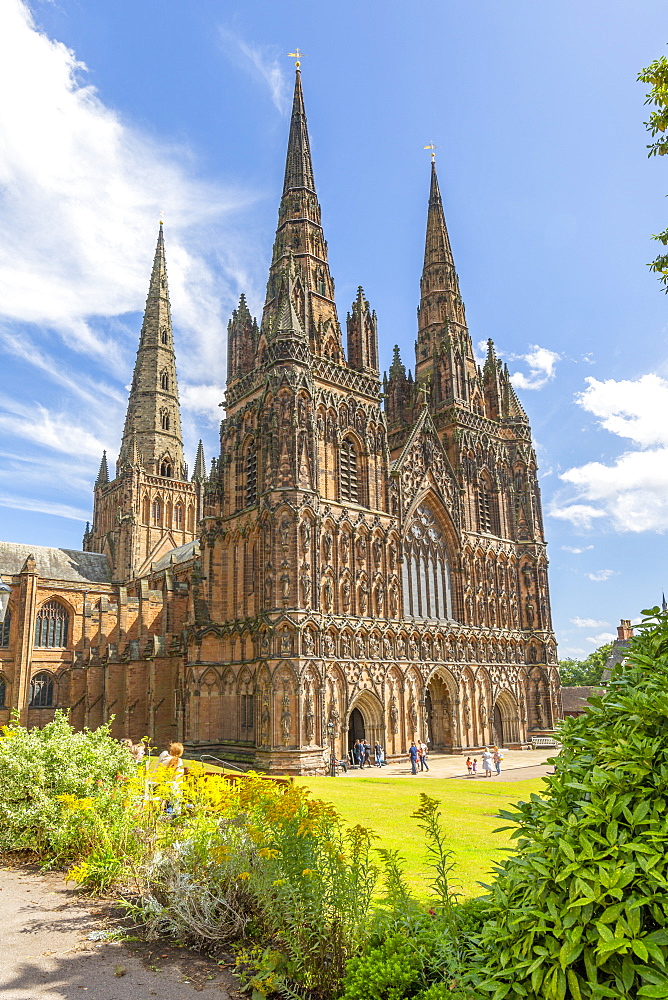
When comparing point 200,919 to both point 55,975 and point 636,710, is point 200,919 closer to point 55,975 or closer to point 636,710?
point 55,975

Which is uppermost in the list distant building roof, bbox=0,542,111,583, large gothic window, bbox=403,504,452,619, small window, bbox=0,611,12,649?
distant building roof, bbox=0,542,111,583

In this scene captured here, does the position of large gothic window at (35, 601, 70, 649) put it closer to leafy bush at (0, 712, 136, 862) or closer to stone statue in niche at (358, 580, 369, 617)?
stone statue in niche at (358, 580, 369, 617)

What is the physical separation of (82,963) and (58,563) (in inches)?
2195

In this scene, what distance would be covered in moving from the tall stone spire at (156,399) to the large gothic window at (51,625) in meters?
18.6

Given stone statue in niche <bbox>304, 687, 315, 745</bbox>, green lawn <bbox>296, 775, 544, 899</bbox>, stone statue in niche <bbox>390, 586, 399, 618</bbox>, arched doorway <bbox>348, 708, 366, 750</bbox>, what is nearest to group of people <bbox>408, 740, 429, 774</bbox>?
green lawn <bbox>296, 775, 544, 899</bbox>

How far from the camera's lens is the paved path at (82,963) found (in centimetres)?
733

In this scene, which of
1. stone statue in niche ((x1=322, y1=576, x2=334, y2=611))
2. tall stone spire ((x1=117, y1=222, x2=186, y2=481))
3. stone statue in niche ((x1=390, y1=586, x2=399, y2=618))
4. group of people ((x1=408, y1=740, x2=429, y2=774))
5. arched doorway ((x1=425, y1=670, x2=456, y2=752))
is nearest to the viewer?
group of people ((x1=408, y1=740, x2=429, y2=774))

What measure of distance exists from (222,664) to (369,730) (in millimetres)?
8459

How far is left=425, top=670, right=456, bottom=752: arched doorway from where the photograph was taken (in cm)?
3953

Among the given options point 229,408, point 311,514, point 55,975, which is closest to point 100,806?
point 55,975

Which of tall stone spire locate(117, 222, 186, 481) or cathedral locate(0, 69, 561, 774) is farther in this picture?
tall stone spire locate(117, 222, 186, 481)

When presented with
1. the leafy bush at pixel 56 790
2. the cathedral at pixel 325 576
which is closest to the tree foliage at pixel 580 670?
the cathedral at pixel 325 576

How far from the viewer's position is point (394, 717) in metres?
35.6

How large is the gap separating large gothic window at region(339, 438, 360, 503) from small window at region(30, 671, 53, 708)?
97.8 ft
